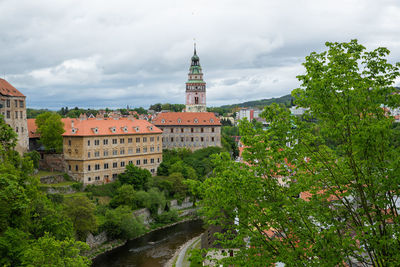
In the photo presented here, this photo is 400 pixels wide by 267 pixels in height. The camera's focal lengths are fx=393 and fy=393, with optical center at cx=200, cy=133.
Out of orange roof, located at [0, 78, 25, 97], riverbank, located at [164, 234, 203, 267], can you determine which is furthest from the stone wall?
riverbank, located at [164, 234, 203, 267]

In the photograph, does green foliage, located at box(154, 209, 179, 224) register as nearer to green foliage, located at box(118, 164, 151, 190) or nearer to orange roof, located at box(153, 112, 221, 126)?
green foliage, located at box(118, 164, 151, 190)

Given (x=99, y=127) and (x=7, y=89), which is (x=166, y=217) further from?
(x=7, y=89)

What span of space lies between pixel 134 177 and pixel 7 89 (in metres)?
19.2

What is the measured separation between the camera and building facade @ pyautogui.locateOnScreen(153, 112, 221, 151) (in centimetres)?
7700

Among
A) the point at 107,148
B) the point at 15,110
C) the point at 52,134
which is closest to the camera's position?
the point at 15,110

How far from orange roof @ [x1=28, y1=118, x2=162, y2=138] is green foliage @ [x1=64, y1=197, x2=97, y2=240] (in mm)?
15914

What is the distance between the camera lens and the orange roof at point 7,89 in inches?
1831

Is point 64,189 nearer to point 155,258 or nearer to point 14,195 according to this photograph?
point 155,258

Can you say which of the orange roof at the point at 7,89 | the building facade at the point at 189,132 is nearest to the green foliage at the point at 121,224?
the orange roof at the point at 7,89

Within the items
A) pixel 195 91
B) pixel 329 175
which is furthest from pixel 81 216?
pixel 195 91

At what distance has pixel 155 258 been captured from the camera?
38750 millimetres

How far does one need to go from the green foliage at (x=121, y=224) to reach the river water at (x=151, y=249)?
3.81 ft

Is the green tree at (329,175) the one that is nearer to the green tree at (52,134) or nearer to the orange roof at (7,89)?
the orange roof at (7,89)

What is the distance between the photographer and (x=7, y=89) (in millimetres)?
47500
